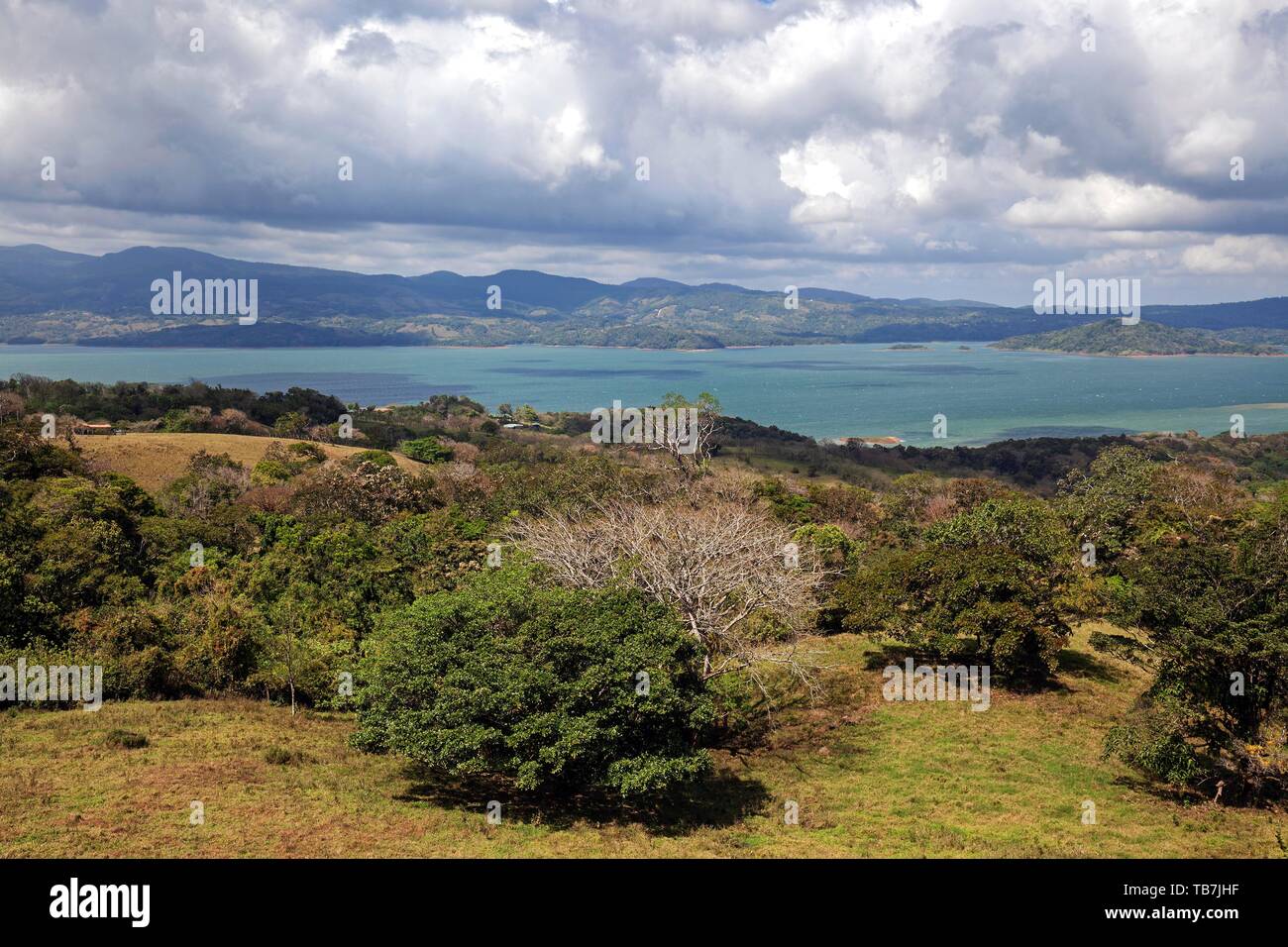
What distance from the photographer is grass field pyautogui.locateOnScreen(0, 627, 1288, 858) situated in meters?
14.5

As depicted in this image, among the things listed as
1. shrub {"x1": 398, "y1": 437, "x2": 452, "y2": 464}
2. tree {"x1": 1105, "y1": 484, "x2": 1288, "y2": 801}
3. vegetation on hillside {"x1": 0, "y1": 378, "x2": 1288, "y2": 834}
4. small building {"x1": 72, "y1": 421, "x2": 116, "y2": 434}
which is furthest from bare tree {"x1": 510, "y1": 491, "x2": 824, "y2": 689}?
small building {"x1": 72, "y1": 421, "x2": 116, "y2": 434}

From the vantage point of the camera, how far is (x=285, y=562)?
99.0 ft

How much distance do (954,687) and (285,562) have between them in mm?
22180

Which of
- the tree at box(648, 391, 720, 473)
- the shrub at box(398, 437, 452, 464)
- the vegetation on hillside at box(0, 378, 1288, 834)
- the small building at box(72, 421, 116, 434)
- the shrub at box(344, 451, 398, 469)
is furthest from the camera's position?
the shrub at box(398, 437, 452, 464)

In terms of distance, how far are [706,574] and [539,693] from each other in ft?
24.2

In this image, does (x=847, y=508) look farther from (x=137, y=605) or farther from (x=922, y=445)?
(x=922, y=445)

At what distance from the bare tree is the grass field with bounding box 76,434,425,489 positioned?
4125cm

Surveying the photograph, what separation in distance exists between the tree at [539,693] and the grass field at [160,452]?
147 ft

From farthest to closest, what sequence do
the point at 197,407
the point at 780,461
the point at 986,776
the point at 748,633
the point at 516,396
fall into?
1. the point at 516,396
2. the point at 780,461
3. the point at 197,407
4. the point at 748,633
5. the point at 986,776

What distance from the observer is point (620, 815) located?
1681 centimetres

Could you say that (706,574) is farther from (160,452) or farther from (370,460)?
(160,452)

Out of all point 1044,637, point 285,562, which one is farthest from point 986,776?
point 285,562

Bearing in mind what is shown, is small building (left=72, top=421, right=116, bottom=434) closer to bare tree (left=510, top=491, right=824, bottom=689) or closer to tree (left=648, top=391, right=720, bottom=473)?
tree (left=648, top=391, right=720, bottom=473)

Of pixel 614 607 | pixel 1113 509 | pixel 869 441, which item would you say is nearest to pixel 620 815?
pixel 614 607
